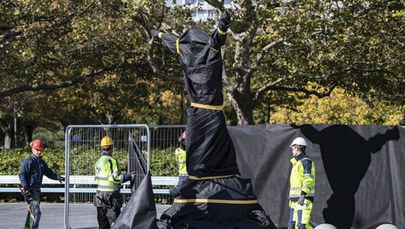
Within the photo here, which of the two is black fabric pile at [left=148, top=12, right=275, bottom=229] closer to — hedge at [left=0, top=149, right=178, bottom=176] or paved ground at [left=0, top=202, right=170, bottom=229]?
hedge at [left=0, top=149, right=178, bottom=176]

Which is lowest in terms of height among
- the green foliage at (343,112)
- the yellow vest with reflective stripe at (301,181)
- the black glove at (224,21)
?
the yellow vest with reflective stripe at (301,181)

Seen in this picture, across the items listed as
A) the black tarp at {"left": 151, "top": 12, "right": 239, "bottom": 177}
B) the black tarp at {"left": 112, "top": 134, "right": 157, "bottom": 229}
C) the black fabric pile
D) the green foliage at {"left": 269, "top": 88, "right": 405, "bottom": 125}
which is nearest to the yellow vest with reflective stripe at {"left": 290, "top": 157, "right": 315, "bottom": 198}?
the black fabric pile

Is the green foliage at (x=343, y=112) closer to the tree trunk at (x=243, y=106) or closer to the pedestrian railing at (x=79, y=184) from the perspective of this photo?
the tree trunk at (x=243, y=106)

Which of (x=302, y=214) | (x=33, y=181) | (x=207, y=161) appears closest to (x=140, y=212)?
(x=207, y=161)

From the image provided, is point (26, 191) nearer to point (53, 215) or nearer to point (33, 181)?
point (33, 181)

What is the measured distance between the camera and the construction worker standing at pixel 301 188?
1208 centimetres

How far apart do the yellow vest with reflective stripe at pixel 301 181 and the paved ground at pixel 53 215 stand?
4.39 m

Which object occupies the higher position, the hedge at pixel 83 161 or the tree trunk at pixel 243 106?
the tree trunk at pixel 243 106

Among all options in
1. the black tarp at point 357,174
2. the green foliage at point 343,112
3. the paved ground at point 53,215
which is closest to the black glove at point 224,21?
the black tarp at point 357,174

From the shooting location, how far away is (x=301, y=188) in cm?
1216

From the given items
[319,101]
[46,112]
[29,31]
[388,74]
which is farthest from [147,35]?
[46,112]

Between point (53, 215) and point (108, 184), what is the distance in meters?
6.60

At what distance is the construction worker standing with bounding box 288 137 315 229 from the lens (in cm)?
1208

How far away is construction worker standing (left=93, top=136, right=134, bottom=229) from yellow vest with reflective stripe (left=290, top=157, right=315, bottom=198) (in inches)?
111
